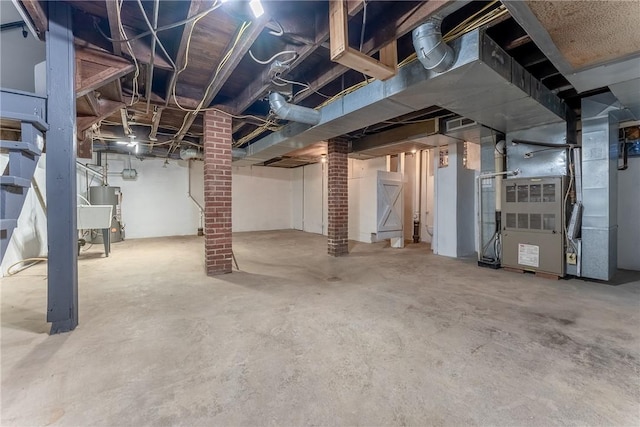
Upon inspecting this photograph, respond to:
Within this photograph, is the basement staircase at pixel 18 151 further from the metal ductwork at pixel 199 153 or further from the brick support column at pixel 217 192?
the metal ductwork at pixel 199 153

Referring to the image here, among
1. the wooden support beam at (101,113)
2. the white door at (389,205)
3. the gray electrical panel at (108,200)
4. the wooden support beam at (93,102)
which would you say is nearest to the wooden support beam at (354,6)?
the wooden support beam at (93,102)

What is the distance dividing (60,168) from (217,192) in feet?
5.94

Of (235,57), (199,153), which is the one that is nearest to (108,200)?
(199,153)

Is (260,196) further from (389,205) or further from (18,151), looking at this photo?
(18,151)

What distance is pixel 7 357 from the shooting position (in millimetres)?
1826

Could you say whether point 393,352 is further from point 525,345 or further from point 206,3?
point 206,3

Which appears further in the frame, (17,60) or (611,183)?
(611,183)

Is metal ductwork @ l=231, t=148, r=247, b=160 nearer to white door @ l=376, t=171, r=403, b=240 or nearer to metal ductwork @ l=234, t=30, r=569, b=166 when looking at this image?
metal ductwork @ l=234, t=30, r=569, b=166

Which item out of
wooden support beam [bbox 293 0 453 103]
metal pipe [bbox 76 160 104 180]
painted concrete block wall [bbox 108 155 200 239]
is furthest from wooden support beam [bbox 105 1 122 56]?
painted concrete block wall [bbox 108 155 200 239]

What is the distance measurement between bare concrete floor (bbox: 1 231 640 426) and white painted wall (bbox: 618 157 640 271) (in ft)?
3.95

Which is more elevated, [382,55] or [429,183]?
[382,55]

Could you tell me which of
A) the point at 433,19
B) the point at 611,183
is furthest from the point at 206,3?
the point at 611,183

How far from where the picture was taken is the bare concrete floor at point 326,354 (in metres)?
1.38

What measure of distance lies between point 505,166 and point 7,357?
5948 mm
